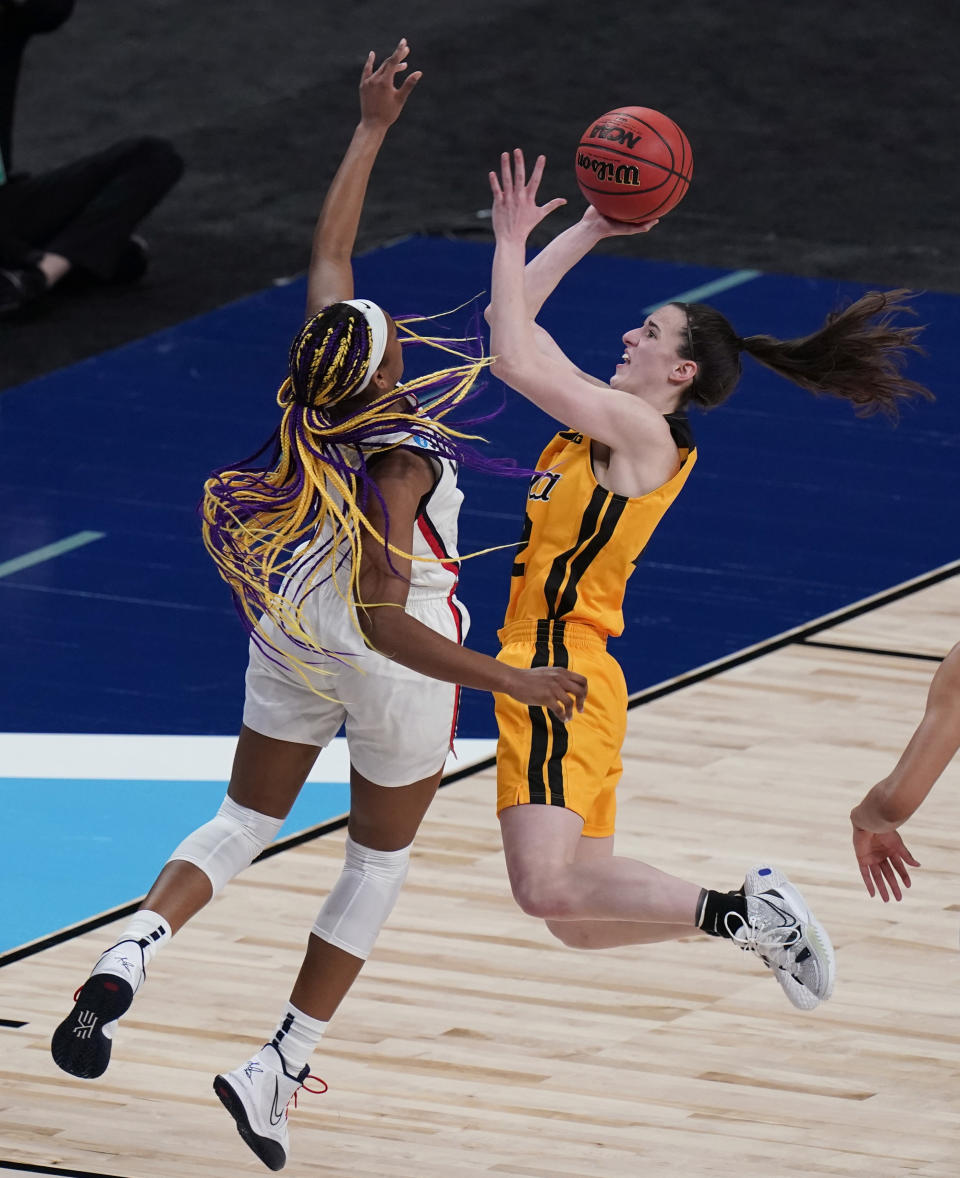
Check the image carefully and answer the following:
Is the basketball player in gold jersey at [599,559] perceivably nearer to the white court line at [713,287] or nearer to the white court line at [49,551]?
the white court line at [49,551]

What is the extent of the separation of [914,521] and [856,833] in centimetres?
521

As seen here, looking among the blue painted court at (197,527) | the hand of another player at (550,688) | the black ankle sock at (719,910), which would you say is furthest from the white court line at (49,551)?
the hand of another player at (550,688)

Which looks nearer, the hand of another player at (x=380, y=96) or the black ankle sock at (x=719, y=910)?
the black ankle sock at (x=719, y=910)

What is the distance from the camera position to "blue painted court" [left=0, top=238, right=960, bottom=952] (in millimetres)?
7414

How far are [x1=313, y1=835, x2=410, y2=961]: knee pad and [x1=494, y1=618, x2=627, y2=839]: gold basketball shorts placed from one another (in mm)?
343

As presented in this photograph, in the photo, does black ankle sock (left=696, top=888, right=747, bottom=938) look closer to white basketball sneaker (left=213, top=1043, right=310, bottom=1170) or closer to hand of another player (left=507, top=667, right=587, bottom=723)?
hand of another player (left=507, top=667, right=587, bottom=723)

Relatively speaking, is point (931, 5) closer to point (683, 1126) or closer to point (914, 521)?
point (914, 521)

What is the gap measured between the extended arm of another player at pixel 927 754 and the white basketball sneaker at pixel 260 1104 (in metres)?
1.38

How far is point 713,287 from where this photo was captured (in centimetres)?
1238

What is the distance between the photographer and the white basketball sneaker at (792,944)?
5.23m

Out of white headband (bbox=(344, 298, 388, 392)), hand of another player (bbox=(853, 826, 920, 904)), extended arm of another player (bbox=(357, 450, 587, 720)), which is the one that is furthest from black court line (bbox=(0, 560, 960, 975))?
hand of another player (bbox=(853, 826, 920, 904))

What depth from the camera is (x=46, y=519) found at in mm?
9758

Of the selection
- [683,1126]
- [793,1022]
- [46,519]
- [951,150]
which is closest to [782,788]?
[793,1022]

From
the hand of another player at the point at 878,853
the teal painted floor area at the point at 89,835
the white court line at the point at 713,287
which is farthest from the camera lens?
the white court line at the point at 713,287
